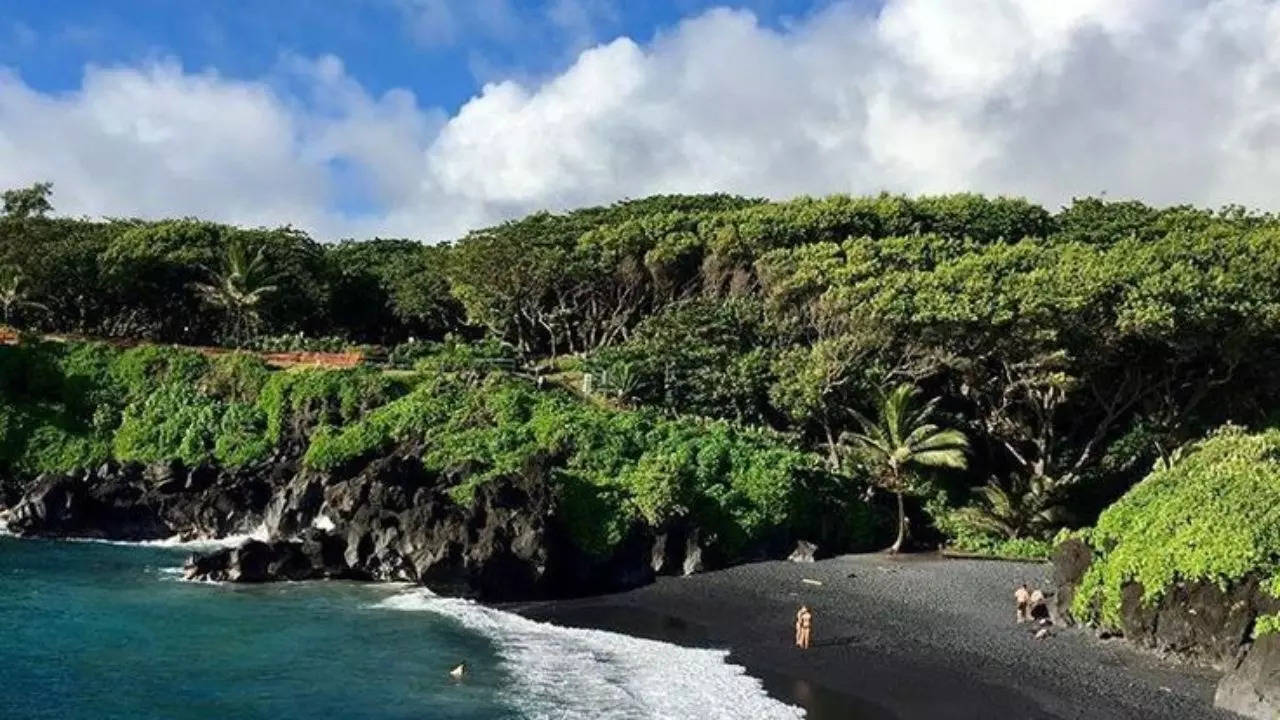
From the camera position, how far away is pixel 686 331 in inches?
2221

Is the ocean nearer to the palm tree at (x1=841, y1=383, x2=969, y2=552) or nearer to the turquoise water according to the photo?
the turquoise water

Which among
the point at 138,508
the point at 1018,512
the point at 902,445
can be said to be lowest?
the point at 138,508

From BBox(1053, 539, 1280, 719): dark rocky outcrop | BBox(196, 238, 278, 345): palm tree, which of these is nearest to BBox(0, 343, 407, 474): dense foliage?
BBox(196, 238, 278, 345): palm tree

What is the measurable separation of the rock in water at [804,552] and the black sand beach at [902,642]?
0.62m

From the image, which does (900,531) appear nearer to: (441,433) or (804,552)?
(804,552)

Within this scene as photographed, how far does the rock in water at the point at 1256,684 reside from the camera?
1021 inches

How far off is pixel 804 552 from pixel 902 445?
6376mm

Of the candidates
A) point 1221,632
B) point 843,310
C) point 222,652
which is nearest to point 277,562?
point 222,652

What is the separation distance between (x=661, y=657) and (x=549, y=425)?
19.0 metres

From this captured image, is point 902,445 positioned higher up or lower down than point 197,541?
higher up

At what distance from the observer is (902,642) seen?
3303 centimetres

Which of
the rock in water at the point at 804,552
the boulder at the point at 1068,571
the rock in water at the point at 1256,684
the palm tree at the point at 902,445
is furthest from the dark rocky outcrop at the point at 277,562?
the rock in water at the point at 1256,684

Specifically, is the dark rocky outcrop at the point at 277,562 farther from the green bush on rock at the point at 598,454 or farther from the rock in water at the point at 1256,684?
the rock in water at the point at 1256,684

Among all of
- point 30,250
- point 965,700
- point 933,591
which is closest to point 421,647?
point 965,700
